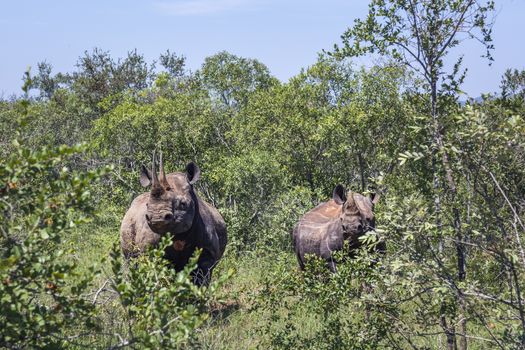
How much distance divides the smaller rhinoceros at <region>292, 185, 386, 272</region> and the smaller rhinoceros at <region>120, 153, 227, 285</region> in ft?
4.59

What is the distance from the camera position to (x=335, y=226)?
10500mm

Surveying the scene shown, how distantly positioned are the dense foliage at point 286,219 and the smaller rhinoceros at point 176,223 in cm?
58

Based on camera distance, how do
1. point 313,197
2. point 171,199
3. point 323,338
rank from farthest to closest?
point 313,197 → point 171,199 → point 323,338

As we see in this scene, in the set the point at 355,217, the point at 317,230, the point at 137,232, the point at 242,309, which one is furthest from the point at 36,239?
the point at 317,230

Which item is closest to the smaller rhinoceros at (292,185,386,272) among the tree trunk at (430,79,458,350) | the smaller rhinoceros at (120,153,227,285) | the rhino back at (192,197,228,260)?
the rhino back at (192,197,228,260)

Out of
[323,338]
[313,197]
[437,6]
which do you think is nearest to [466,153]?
[437,6]

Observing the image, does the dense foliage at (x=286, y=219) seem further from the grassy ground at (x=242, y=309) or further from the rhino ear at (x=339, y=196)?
the rhino ear at (x=339, y=196)

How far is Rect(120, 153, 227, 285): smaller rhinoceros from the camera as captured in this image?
8.47 metres

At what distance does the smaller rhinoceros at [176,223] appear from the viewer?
847 cm

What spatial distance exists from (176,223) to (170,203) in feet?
0.84

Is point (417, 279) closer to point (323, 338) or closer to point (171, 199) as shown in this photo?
point (323, 338)

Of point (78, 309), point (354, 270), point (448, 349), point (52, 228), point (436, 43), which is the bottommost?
point (448, 349)

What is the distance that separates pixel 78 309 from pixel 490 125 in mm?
3137

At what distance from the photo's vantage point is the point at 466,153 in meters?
5.19
